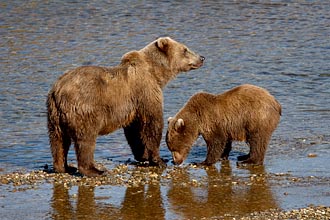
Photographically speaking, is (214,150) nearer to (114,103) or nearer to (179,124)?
(179,124)

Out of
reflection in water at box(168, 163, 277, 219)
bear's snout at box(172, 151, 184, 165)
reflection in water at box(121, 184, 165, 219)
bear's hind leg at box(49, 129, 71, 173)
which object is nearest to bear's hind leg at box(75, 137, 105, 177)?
bear's hind leg at box(49, 129, 71, 173)

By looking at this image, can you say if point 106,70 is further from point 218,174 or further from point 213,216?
point 213,216

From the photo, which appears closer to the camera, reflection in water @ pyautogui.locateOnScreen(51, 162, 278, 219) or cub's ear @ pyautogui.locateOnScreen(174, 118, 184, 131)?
reflection in water @ pyautogui.locateOnScreen(51, 162, 278, 219)

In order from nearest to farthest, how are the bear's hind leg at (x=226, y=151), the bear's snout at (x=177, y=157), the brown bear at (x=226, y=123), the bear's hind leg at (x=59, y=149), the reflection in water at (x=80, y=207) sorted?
1. the reflection in water at (x=80, y=207)
2. the bear's hind leg at (x=59, y=149)
3. the brown bear at (x=226, y=123)
4. the bear's snout at (x=177, y=157)
5. the bear's hind leg at (x=226, y=151)

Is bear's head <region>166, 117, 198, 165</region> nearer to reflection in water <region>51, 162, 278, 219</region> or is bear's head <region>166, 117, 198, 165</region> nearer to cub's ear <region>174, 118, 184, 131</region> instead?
cub's ear <region>174, 118, 184, 131</region>

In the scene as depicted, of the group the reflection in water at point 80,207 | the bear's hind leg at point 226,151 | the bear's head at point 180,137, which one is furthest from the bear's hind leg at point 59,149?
the bear's hind leg at point 226,151

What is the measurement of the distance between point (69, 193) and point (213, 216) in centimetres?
180

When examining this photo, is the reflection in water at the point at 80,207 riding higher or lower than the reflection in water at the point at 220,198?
higher

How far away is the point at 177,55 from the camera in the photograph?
12375mm

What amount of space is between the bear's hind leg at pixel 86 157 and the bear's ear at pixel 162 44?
1.79 meters

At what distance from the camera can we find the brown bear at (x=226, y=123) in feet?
38.7

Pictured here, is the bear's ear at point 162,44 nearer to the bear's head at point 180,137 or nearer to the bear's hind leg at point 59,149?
the bear's head at point 180,137

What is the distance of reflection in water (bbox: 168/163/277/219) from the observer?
9.45 meters

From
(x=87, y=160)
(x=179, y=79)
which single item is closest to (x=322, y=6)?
(x=179, y=79)
